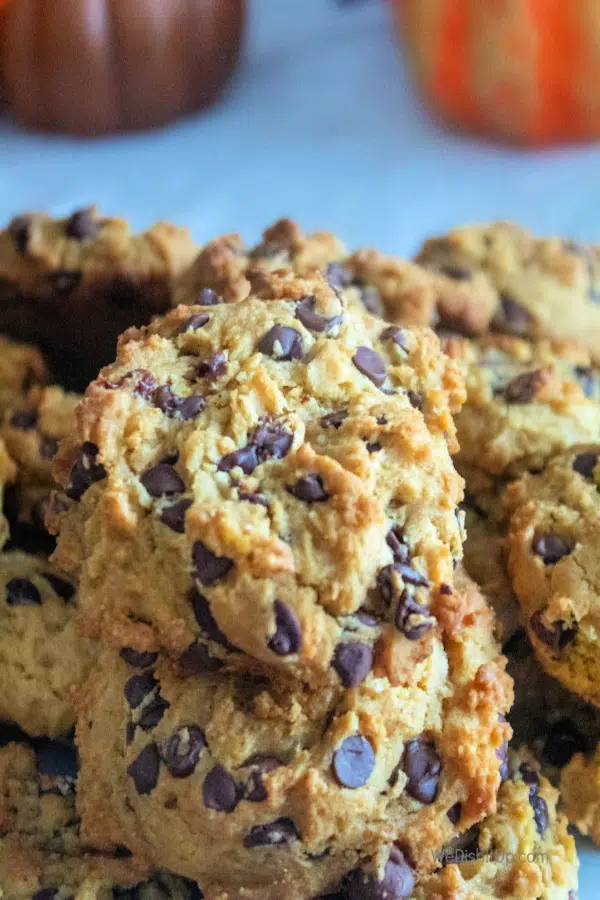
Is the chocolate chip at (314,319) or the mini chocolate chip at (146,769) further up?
the chocolate chip at (314,319)

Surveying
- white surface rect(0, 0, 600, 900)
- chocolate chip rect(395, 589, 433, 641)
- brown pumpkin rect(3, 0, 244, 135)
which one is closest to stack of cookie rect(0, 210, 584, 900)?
chocolate chip rect(395, 589, 433, 641)

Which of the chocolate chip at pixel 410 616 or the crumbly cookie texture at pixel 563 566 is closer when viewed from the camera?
the chocolate chip at pixel 410 616

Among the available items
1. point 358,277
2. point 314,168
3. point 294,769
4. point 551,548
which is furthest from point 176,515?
point 314,168

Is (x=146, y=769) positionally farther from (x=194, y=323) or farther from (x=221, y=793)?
(x=194, y=323)

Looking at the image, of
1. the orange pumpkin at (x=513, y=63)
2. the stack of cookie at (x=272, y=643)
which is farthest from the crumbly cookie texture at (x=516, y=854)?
the orange pumpkin at (x=513, y=63)

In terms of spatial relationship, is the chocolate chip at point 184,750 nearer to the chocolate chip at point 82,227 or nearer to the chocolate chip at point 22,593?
the chocolate chip at point 22,593

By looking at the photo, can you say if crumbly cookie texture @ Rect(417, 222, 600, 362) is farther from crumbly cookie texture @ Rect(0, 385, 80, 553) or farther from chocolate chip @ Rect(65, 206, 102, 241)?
crumbly cookie texture @ Rect(0, 385, 80, 553)

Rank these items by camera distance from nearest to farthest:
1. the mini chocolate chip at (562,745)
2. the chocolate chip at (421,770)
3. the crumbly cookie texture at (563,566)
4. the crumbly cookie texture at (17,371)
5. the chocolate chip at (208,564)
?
the chocolate chip at (208,564), the chocolate chip at (421,770), the crumbly cookie texture at (563,566), the mini chocolate chip at (562,745), the crumbly cookie texture at (17,371)
